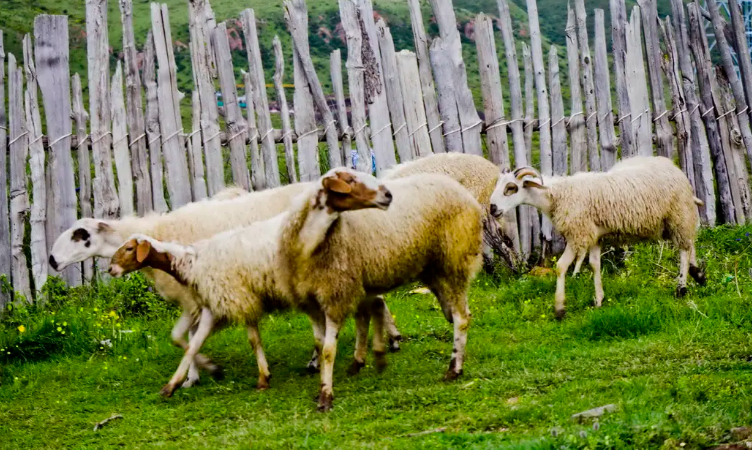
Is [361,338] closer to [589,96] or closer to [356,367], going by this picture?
[356,367]

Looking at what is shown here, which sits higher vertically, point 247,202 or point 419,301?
point 247,202

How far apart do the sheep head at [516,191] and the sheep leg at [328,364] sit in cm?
327

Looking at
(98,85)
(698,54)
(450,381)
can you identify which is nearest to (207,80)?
(98,85)

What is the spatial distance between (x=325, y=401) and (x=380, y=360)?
1.04 metres

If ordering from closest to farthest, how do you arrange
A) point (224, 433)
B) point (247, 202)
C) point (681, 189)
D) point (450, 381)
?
point (224, 433)
point (450, 381)
point (247, 202)
point (681, 189)

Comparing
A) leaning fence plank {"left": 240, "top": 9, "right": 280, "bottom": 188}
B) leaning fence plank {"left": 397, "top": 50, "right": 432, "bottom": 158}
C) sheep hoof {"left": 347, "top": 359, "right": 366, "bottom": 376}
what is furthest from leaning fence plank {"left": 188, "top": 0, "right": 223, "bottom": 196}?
sheep hoof {"left": 347, "top": 359, "right": 366, "bottom": 376}

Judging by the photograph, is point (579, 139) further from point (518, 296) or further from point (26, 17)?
point (26, 17)

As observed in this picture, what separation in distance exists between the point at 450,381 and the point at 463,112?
480 cm

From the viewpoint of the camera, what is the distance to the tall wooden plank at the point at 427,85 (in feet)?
36.7

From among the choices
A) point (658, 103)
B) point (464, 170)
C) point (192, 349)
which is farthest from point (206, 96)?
point (658, 103)

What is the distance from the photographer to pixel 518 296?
9680 millimetres

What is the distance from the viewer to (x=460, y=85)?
1121 centimetres

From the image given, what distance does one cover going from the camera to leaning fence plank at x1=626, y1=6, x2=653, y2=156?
1189 centimetres

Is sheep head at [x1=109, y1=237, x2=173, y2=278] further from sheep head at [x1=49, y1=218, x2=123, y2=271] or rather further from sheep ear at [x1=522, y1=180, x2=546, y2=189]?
sheep ear at [x1=522, y1=180, x2=546, y2=189]
